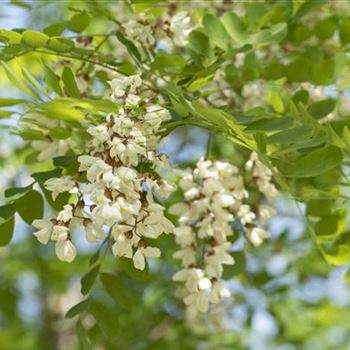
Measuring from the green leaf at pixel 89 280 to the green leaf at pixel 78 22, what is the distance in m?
0.41

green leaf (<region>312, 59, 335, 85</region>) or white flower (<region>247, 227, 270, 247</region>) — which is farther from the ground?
green leaf (<region>312, 59, 335, 85</region>)

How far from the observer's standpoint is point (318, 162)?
1.05 meters

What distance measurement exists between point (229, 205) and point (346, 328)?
1.37 metres

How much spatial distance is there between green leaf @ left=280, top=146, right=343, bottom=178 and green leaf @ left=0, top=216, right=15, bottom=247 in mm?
423

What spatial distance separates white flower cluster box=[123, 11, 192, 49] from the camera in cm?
126

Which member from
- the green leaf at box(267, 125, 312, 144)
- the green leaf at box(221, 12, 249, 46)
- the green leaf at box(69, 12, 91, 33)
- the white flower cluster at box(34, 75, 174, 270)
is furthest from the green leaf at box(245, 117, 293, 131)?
the green leaf at box(69, 12, 91, 33)

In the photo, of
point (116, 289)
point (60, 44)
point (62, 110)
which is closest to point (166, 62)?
point (60, 44)

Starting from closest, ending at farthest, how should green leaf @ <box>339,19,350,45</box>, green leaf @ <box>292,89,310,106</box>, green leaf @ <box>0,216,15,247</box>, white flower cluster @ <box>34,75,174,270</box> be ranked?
white flower cluster @ <box>34,75,174,270</box>, green leaf @ <box>0,216,15,247</box>, green leaf @ <box>292,89,310,106</box>, green leaf @ <box>339,19,350,45</box>

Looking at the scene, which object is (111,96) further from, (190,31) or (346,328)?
(346,328)

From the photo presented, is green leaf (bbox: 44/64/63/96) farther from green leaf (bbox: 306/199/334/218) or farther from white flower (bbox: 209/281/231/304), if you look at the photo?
green leaf (bbox: 306/199/334/218)

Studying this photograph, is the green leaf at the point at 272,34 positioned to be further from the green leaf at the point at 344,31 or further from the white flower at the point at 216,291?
the white flower at the point at 216,291

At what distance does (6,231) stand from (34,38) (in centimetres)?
29

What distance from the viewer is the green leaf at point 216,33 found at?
4.12ft

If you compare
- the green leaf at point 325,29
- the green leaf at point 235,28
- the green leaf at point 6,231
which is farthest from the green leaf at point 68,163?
the green leaf at point 325,29
